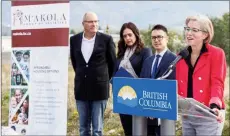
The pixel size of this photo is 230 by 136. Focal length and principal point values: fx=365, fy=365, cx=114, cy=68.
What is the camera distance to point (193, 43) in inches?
85.2

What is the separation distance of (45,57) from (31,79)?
0.25 meters

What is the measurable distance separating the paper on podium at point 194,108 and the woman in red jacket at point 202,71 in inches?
9.0

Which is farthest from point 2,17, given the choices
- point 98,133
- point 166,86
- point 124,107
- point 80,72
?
point 166,86

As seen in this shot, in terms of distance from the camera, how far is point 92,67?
11.1 feet

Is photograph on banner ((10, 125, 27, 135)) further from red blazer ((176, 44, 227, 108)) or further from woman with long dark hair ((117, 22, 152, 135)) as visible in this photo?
red blazer ((176, 44, 227, 108))

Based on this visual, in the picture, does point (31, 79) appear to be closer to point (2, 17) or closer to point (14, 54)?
point (14, 54)

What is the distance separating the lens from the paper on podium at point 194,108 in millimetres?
1810

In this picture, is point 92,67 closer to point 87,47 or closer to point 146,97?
A: point 87,47

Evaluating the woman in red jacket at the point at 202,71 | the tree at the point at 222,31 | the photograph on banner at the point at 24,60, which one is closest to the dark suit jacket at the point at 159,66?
the woman in red jacket at the point at 202,71

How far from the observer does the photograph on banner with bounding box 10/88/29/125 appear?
3.32m

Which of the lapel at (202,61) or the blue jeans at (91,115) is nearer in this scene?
the lapel at (202,61)

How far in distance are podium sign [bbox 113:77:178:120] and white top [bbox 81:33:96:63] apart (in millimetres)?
1394

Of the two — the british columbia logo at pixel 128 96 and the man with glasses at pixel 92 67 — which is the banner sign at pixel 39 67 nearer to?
the man with glasses at pixel 92 67

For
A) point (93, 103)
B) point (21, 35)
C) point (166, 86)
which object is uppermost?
point (21, 35)
